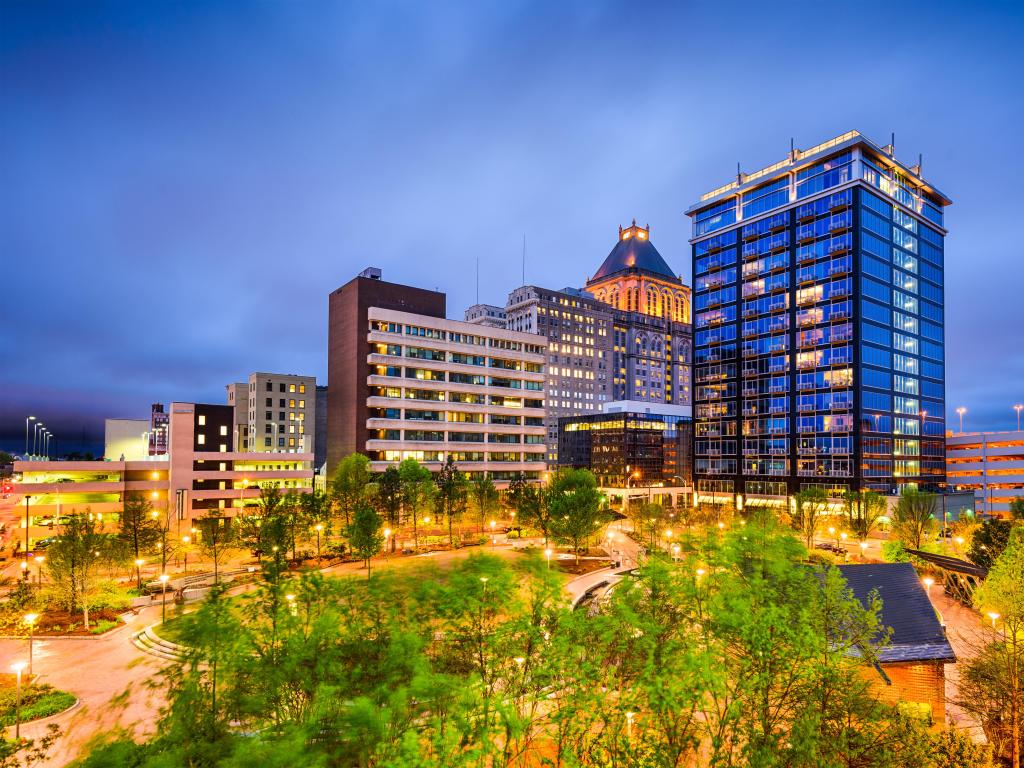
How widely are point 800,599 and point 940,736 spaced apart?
588 centimetres

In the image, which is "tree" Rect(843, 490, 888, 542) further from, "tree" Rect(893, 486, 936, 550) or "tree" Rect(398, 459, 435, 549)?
"tree" Rect(398, 459, 435, 549)

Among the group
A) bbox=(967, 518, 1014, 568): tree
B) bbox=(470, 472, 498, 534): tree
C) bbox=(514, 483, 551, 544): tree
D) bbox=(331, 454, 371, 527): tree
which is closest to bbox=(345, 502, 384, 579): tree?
bbox=(331, 454, 371, 527): tree

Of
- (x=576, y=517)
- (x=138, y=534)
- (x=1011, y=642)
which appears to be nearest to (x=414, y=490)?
(x=576, y=517)

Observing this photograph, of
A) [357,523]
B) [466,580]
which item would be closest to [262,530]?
[357,523]

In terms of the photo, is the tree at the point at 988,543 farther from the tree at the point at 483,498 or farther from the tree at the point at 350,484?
the tree at the point at 350,484

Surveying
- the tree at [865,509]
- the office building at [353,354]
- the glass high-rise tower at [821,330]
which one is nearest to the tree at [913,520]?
the tree at [865,509]

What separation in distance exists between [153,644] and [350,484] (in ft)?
Result: 125

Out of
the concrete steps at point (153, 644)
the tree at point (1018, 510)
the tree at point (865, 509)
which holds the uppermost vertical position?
the tree at point (1018, 510)

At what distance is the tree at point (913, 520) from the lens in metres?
63.1

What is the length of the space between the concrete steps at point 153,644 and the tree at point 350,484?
29726 millimetres

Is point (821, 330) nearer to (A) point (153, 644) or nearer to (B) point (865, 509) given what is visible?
(B) point (865, 509)

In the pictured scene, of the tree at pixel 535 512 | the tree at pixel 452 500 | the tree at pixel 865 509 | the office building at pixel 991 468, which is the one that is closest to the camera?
the tree at pixel 535 512

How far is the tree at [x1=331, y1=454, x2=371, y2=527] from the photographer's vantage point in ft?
233

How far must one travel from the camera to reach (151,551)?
51.9 m
